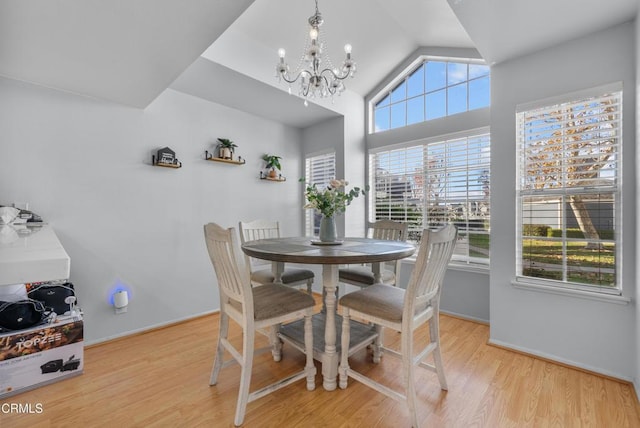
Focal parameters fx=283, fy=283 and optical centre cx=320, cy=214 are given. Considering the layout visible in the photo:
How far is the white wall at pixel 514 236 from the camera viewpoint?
1.95 meters

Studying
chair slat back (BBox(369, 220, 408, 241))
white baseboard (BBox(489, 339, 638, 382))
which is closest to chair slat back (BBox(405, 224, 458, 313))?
chair slat back (BBox(369, 220, 408, 241))

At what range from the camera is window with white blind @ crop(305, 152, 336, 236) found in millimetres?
4043

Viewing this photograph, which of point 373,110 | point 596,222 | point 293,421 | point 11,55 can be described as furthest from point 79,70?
point 596,222

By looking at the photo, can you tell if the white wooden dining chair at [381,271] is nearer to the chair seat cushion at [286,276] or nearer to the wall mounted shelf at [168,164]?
the chair seat cushion at [286,276]

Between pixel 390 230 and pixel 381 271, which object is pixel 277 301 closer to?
pixel 381 271

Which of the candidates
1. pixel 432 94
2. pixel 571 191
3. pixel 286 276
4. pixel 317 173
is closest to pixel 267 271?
pixel 286 276

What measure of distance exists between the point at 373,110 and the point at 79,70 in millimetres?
3225

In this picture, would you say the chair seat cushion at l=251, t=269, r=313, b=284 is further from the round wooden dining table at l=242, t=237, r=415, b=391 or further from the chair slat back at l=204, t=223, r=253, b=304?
the chair slat back at l=204, t=223, r=253, b=304

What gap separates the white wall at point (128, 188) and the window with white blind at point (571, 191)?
297cm

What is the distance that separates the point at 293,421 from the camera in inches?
62.6

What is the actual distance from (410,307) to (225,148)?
8.87ft

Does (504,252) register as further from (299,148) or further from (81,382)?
(81,382)

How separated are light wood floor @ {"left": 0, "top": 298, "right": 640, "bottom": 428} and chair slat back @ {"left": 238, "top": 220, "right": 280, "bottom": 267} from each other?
101cm

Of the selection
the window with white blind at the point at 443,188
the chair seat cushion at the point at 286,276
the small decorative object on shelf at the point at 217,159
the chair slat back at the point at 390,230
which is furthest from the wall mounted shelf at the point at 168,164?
the window with white blind at the point at 443,188
